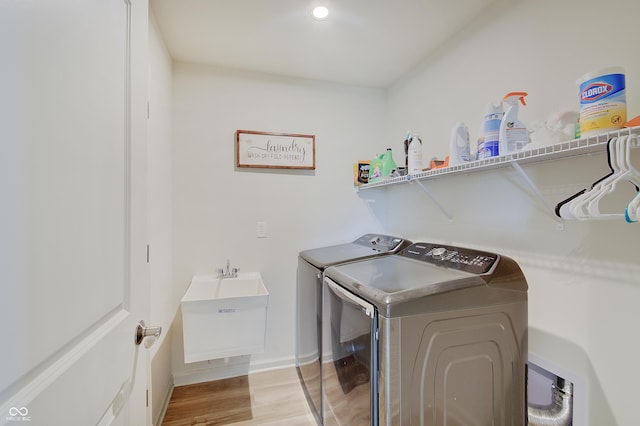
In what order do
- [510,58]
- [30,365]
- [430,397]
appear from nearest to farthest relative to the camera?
[30,365] → [430,397] → [510,58]

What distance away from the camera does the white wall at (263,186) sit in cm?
222

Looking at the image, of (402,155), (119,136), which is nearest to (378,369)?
(119,136)

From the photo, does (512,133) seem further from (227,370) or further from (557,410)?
(227,370)

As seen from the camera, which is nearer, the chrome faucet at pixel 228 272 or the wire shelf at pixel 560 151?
the wire shelf at pixel 560 151

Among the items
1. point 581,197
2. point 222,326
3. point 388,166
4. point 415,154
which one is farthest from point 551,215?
point 222,326

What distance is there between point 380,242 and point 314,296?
679mm

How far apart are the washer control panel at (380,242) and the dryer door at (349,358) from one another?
612 mm

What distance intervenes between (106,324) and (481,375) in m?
1.33

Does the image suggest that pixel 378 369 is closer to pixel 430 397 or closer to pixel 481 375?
pixel 430 397

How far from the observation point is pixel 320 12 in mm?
1670

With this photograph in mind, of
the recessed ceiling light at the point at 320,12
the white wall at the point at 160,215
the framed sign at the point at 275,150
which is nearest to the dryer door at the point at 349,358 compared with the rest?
the white wall at the point at 160,215

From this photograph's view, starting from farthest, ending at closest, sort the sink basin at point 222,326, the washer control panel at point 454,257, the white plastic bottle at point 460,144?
the sink basin at point 222,326
the white plastic bottle at point 460,144
the washer control panel at point 454,257

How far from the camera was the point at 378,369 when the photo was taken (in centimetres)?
110

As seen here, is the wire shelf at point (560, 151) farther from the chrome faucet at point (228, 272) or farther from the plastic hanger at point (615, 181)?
the chrome faucet at point (228, 272)
